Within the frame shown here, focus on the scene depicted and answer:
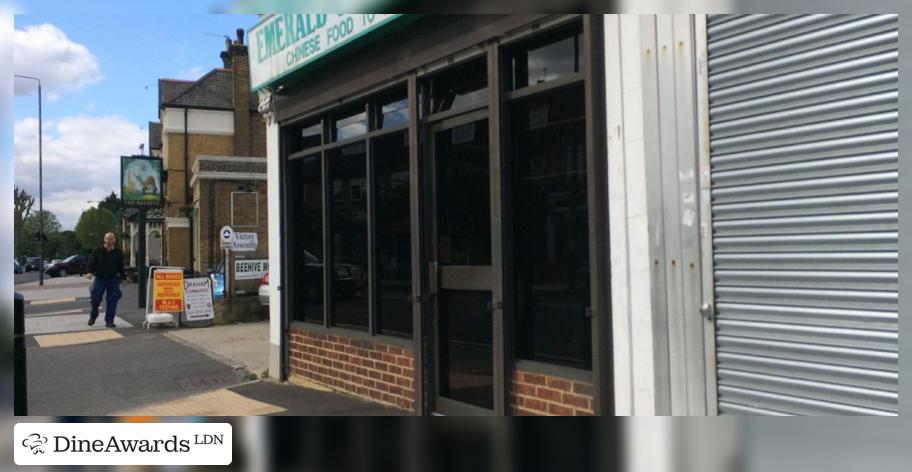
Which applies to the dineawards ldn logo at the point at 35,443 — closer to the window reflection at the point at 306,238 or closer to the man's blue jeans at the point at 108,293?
the window reflection at the point at 306,238

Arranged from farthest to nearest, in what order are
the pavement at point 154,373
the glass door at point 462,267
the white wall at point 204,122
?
the white wall at point 204,122 < the pavement at point 154,373 < the glass door at point 462,267

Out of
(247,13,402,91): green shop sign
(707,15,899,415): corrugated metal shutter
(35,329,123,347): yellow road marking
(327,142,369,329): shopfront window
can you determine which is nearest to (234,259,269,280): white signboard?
(35,329,123,347): yellow road marking

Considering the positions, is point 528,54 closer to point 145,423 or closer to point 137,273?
point 145,423

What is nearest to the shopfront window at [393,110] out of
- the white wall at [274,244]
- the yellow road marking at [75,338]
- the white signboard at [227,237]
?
the white wall at [274,244]

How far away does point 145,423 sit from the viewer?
Result: 3947 millimetres

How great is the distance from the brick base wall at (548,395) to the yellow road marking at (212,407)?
228cm

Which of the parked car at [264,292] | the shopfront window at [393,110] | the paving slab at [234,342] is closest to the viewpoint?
the shopfront window at [393,110]

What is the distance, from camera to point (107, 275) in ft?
37.3

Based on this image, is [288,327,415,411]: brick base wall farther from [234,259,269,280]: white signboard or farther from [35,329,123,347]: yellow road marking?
[234,259,269,280]: white signboard

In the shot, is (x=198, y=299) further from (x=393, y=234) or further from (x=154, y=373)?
(x=393, y=234)

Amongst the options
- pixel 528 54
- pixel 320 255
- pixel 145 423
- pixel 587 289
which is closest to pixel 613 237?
pixel 587 289

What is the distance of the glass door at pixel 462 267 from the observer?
465cm

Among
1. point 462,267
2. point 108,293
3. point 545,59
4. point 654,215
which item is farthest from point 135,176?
point 108,293

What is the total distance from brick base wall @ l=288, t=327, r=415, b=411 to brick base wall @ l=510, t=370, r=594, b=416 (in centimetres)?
112
